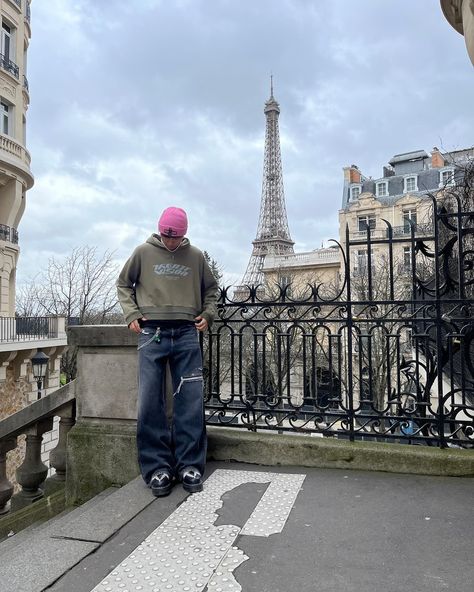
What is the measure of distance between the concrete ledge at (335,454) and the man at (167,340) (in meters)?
0.44

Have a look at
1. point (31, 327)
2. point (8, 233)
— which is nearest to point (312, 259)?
point (31, 327)

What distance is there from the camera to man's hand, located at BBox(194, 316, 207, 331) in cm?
342

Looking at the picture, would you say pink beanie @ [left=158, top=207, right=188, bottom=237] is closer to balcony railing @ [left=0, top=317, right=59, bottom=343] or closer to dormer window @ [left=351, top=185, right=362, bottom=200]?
balcony railing @ [left=0, top=317, right=59, bottom=343]

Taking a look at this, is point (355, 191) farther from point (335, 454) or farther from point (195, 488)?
point (195, 488)

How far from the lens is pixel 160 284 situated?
3.34 m

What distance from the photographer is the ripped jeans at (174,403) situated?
10.6 ft

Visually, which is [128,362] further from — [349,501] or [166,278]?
[349,501]

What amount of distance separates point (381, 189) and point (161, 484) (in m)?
47.5

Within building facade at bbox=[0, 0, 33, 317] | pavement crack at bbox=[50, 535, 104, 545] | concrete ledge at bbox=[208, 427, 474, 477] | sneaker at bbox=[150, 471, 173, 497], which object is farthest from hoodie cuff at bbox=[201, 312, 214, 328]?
building facade at bbox=[0, 0, 33, 317]

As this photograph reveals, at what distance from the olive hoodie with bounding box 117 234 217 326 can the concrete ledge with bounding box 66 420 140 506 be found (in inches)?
40.2

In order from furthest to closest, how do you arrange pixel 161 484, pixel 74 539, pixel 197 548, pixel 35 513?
1. pixel 35 513
2. pixel 161 484
3. pixel 74 539
4. pixel 197 548

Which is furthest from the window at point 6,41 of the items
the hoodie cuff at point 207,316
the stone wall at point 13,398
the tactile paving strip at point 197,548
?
the tactile paving strip at point 197,548

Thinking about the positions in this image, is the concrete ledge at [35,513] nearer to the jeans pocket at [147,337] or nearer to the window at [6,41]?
the jeans pocket at [147,337]

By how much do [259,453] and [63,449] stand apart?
1.91 metres
